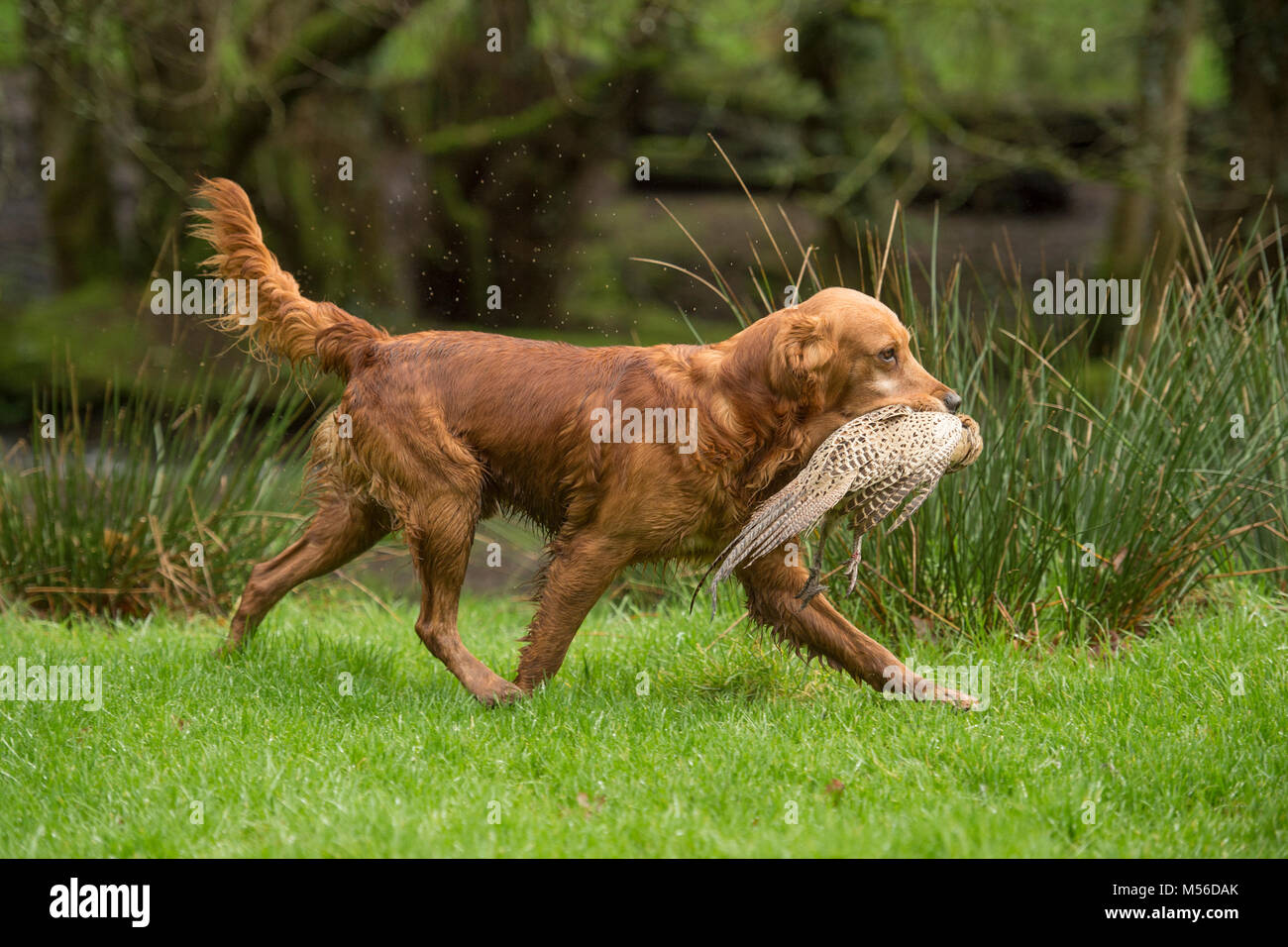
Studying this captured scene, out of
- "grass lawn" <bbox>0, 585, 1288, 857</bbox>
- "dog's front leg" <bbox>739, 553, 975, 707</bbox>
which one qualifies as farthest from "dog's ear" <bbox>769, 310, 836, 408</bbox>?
"grass lawn" <bbox>0, 585, 1288, 857</bbox>

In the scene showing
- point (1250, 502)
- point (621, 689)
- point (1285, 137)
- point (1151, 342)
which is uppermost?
point (1285, 137)

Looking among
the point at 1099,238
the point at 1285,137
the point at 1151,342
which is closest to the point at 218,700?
the point at 1151,342

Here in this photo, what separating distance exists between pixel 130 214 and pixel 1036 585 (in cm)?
1115

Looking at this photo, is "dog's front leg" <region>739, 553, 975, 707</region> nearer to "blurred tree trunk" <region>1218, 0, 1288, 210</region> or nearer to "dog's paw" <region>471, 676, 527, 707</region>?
"dog's paw" <region>471, 676, 527, 707</region>

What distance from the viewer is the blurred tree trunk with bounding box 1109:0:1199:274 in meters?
10.9

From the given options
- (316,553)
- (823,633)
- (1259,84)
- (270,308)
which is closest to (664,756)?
(823,633)

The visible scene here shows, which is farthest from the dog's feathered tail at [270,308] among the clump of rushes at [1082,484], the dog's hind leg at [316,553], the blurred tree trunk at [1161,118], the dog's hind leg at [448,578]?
the blurred tree trunk at [1161,118]

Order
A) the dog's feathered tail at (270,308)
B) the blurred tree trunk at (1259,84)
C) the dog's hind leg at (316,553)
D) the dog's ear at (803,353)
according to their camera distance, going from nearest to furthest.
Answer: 1. the dog's ear at (803,353)
2. the dog's feathered tail at (270,308)
3. the dog's hind leg at (316,553)
4. the blurred tree trunk at (1259,84)

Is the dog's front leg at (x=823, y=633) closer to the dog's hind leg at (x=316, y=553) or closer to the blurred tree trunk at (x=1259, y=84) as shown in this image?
the dog's hind leg at (x=316, y=553)

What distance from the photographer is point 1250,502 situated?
571 cm

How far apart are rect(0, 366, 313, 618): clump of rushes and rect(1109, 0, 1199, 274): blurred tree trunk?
7513 mm

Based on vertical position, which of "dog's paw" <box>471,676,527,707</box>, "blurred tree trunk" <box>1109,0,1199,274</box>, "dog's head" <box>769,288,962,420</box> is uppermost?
"blurred tree trunk" <box>1109,0,1199,274</box>

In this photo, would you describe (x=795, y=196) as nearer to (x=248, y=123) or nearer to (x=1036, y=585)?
(x=248, y=123)

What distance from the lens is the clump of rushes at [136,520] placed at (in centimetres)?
623
